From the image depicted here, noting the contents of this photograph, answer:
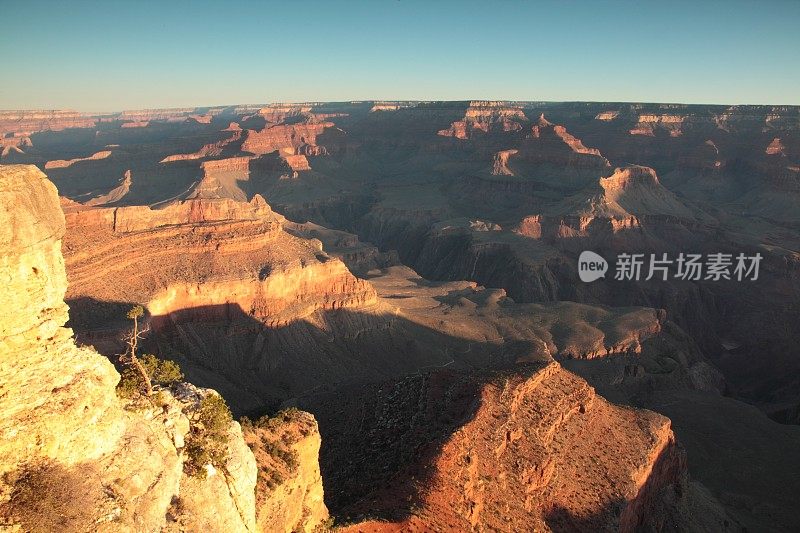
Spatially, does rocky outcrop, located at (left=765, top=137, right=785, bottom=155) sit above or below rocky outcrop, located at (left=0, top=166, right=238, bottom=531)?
above

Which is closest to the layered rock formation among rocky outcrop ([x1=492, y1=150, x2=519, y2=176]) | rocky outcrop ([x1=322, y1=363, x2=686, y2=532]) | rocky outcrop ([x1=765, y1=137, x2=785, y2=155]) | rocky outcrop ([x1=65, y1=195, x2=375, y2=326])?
rocky outcrop ([x1=322, y1=363, x2=686, y2=532])

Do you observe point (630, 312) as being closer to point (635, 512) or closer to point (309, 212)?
point (635, 512)

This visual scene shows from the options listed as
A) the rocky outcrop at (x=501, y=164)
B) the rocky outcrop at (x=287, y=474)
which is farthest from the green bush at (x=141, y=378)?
the rocky outcrop at (x=501, y=164)

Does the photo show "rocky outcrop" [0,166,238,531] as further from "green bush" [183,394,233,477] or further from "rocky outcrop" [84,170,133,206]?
"rocky outcrop" [84,170,133,206]

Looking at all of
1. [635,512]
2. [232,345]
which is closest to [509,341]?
[232,345]

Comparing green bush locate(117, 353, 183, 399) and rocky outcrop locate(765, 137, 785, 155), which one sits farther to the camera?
rocky outcrop locate(765, 137, 785, 155)

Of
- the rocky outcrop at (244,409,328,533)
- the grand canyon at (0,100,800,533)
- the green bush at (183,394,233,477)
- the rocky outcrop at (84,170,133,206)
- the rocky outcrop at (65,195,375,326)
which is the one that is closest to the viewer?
the grand canyon at (0,100,800,533)
